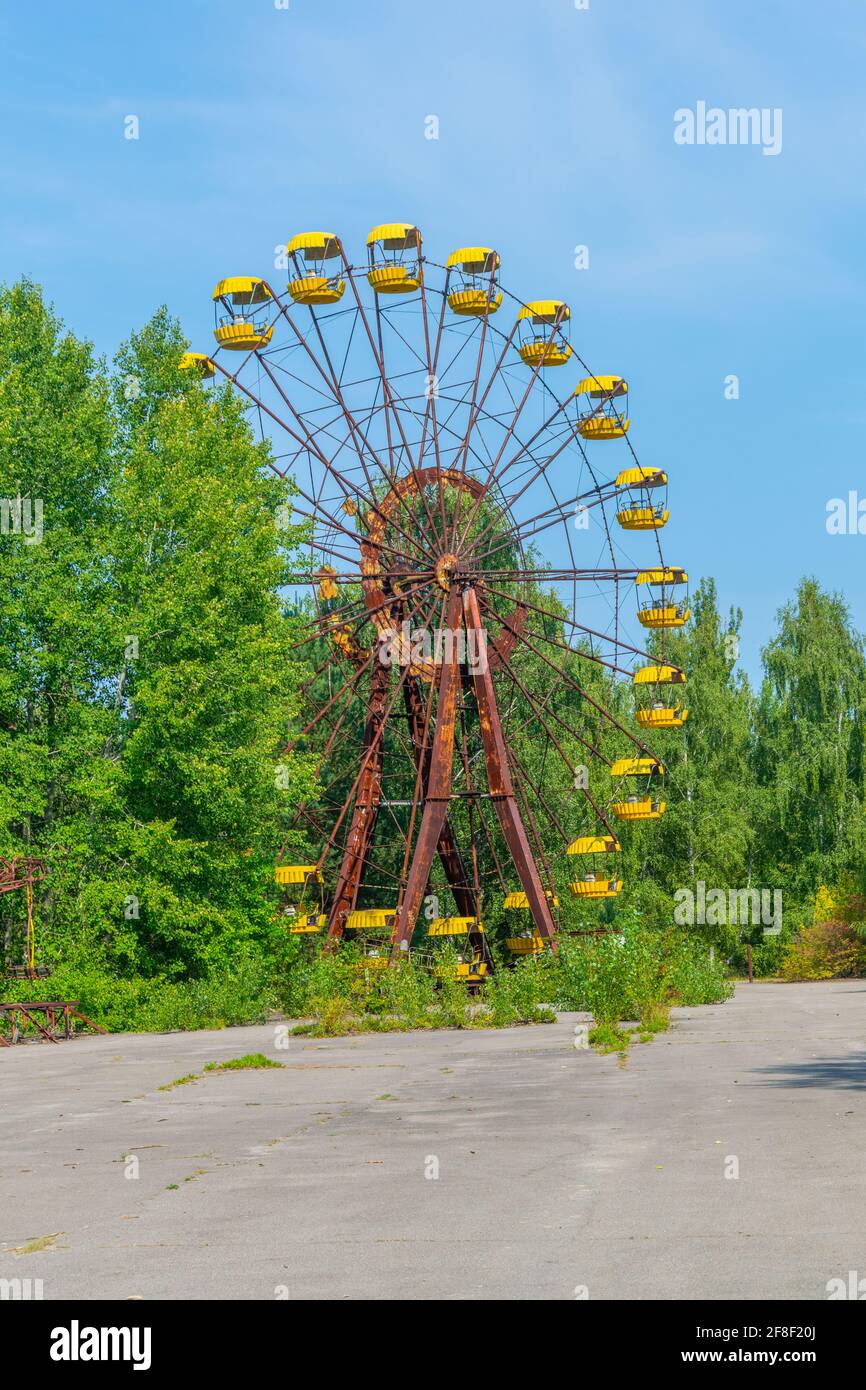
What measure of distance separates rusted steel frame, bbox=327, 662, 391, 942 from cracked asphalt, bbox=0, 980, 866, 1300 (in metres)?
16.6

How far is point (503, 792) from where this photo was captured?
35188 mm

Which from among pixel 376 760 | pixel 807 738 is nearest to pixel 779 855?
pixel 807 738

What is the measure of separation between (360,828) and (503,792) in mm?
4451

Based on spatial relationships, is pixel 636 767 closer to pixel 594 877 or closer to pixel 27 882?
pixel 594 877

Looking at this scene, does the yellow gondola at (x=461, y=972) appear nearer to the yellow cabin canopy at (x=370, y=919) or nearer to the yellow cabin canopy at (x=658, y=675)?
the yellow cabin canopy at (x=370, y=919)

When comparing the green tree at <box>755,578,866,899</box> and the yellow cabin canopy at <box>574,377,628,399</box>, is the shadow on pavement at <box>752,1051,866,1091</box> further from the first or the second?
the green tree at <box>755,578,866,899</box>

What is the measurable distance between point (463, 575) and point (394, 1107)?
2190 cm

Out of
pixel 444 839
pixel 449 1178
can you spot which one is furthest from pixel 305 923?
pixel 449 1178

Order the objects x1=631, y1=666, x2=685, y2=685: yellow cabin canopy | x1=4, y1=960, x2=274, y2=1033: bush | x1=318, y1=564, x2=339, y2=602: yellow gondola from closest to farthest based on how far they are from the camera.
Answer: x1=4, y1=960, x2=274, y2=1033: bush, x1=631, y1=666, x2=685, y2=685: yellow cabin canopy, x1=318, y1=564, x2=339, y2=602: yellow gondola

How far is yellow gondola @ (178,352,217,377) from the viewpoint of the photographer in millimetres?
39781

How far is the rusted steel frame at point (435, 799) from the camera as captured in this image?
1328 inches

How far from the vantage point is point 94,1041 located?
88.8 feet

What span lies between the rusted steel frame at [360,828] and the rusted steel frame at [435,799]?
241 centimetres

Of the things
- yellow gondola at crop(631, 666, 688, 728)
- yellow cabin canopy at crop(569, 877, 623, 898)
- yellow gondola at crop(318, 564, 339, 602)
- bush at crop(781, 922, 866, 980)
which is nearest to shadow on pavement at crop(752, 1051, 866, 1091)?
yellow cabin canopy at crop(569, 877, 623, 898)
